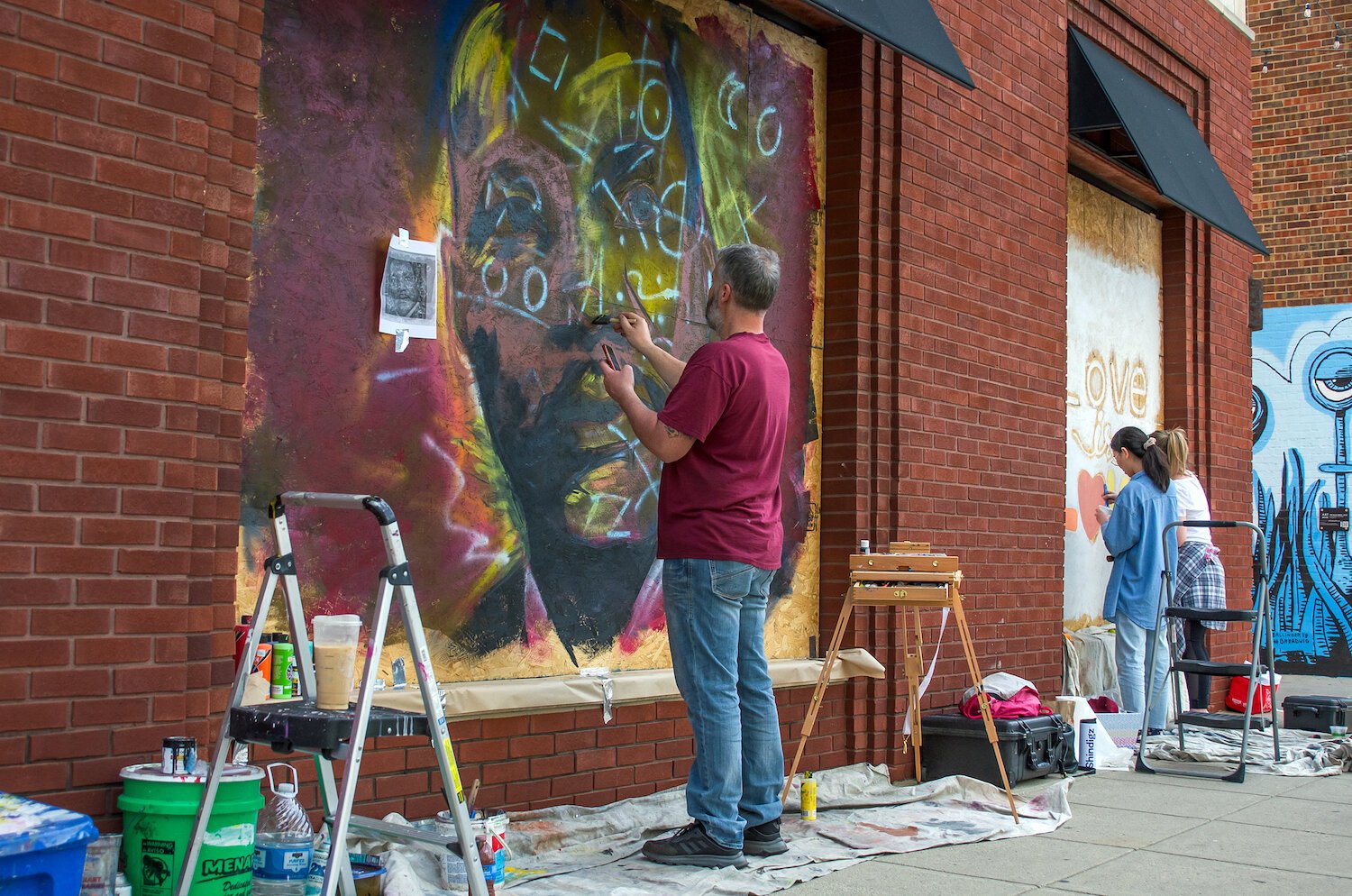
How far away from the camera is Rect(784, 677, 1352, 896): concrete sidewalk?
193 inches

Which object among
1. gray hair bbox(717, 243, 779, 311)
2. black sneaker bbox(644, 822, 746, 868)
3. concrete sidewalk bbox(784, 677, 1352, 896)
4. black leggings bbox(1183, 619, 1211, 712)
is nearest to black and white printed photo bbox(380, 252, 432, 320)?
gray hair bbox(717, 243, 779, 311)

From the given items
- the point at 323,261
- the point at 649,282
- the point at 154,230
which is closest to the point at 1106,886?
the point at 649,282

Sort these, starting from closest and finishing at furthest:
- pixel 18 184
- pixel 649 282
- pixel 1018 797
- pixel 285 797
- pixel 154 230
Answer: pixel 18 184 → pixel 154 230 → pixel 285 797 → pixel 649 282 → pixel 1018 797

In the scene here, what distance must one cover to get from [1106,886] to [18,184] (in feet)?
13.4

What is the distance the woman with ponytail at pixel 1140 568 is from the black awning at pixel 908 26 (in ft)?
10.1

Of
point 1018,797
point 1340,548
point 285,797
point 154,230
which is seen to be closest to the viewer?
point 154,230

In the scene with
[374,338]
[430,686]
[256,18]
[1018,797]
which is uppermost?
[256,18]

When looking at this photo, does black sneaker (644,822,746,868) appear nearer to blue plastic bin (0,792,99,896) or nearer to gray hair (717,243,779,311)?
gray hair (717,243,779,311)

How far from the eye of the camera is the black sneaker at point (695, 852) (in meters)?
4.86

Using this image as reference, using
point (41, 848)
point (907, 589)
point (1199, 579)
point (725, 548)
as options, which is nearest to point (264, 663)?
point (41, 848)

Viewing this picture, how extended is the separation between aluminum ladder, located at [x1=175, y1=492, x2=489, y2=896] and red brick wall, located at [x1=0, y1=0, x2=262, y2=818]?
0.28m

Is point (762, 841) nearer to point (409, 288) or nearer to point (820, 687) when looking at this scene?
point (820, 687)

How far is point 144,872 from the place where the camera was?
370cm

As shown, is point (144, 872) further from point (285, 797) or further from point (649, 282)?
point (649, 282)
